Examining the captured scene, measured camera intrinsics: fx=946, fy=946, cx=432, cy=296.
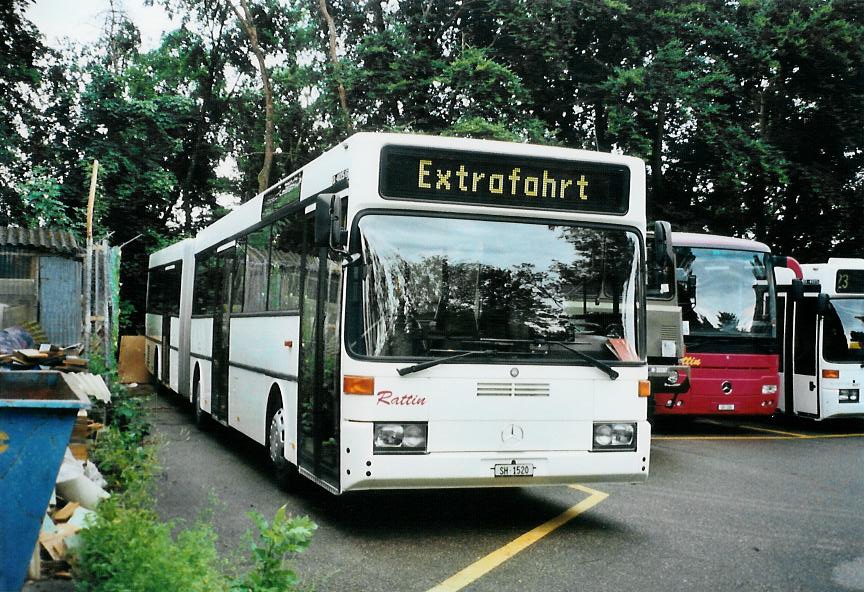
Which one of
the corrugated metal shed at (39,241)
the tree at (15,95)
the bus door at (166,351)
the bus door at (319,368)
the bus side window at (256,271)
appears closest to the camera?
the bus door at (319,368)

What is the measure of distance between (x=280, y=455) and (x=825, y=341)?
32.9ft

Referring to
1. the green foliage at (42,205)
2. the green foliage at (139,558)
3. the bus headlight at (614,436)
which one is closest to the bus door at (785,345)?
the bus headlight at (614,436)

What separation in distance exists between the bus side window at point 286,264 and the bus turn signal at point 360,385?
1.97 metres

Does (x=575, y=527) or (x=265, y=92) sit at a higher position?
(x=265, y=92)

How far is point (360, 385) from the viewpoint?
22.8 ft

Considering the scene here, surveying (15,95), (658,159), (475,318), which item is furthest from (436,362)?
(658,159)

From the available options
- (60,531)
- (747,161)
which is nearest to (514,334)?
(60,531)

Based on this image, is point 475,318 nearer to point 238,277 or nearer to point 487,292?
point 487,292

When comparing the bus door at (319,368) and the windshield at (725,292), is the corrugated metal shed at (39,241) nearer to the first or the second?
the bus door at (319,368)

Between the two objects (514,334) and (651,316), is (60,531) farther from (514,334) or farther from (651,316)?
(651,316)

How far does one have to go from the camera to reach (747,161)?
2350 cm

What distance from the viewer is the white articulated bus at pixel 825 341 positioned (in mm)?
15242

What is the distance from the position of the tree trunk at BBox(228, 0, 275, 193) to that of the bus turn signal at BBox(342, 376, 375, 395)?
2164 centimetres

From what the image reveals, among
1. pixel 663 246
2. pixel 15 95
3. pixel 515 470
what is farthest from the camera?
pixel 15 95
